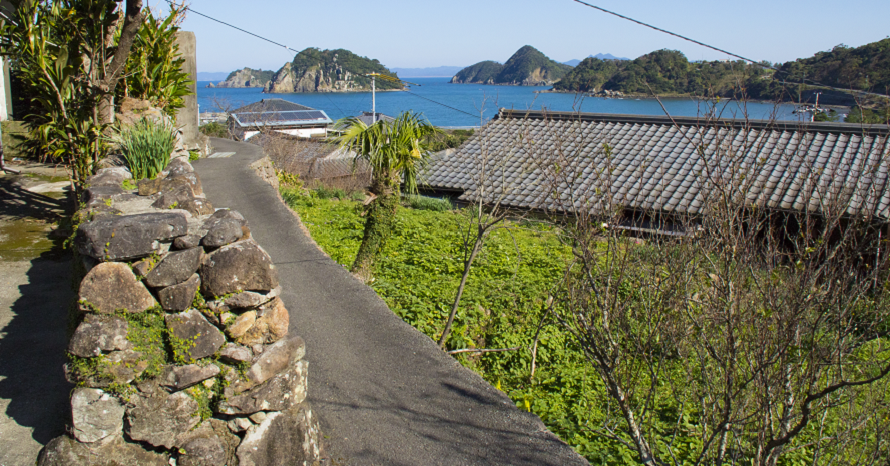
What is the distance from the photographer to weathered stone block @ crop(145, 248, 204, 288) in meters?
3.23

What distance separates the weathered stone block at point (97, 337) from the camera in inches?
119

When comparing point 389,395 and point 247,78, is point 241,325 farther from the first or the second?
point 247,78

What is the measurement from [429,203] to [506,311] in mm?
6800

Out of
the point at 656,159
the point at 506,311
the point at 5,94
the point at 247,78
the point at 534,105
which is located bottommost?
the point at 506,311

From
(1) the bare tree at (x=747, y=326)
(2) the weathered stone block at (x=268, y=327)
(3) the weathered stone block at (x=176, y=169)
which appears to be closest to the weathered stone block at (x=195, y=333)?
(2) the weathered stone block at (x=268, y=327)

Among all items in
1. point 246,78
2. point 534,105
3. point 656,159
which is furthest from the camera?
point 246,78

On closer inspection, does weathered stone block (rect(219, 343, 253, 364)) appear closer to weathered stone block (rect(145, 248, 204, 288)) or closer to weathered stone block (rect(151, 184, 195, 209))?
weathered stone block (rect(145, 248, 204, 288))

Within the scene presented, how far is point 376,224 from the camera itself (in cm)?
738

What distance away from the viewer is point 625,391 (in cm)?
345

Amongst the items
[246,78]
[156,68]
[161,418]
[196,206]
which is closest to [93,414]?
[161,418]

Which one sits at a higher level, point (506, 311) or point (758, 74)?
point (758, 74)

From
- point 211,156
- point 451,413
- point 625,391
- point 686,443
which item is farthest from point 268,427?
point 211,156

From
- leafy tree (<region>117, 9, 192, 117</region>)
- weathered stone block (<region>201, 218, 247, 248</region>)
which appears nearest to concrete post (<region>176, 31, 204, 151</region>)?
leafy tree (<region>117, 9, 192, 117</region>)

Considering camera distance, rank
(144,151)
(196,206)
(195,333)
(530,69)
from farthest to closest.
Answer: (530,69) < (144,151) < (196,206) < (195,333)
